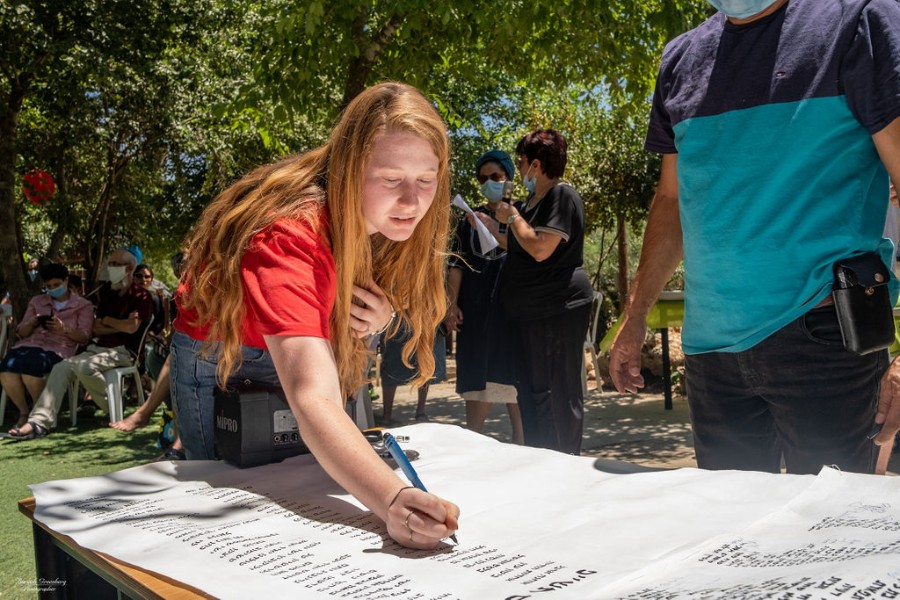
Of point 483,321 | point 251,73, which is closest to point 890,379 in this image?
point 483,321

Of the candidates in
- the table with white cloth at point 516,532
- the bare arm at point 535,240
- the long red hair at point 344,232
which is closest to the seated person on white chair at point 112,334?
the bare arm at point 535,240

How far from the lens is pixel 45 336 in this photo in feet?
26.1

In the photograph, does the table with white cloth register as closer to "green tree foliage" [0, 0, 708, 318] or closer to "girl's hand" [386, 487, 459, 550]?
"girl's hand" [386, 487, 459, 550]

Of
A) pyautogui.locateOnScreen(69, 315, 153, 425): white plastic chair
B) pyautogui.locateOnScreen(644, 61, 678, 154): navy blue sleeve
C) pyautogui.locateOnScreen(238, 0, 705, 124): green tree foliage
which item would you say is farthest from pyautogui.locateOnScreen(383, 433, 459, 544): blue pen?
pyautogui.locateOnScreen(69, 315, 153, 425): white plastic chair

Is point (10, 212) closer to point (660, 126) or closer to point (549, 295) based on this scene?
point (549, 295)

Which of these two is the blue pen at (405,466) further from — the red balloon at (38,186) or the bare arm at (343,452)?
the red balloon at (38,186)

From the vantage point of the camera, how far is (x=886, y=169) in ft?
5.25

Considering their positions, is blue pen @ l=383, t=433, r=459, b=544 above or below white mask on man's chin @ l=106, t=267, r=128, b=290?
below

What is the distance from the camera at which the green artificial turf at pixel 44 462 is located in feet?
12.0

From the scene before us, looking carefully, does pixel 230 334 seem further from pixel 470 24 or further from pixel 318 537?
pixel 470 24

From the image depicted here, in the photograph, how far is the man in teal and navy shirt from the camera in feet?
5.20

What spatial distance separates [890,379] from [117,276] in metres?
7.84

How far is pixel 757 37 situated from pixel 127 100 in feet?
39.3

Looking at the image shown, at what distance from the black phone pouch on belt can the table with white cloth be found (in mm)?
331
